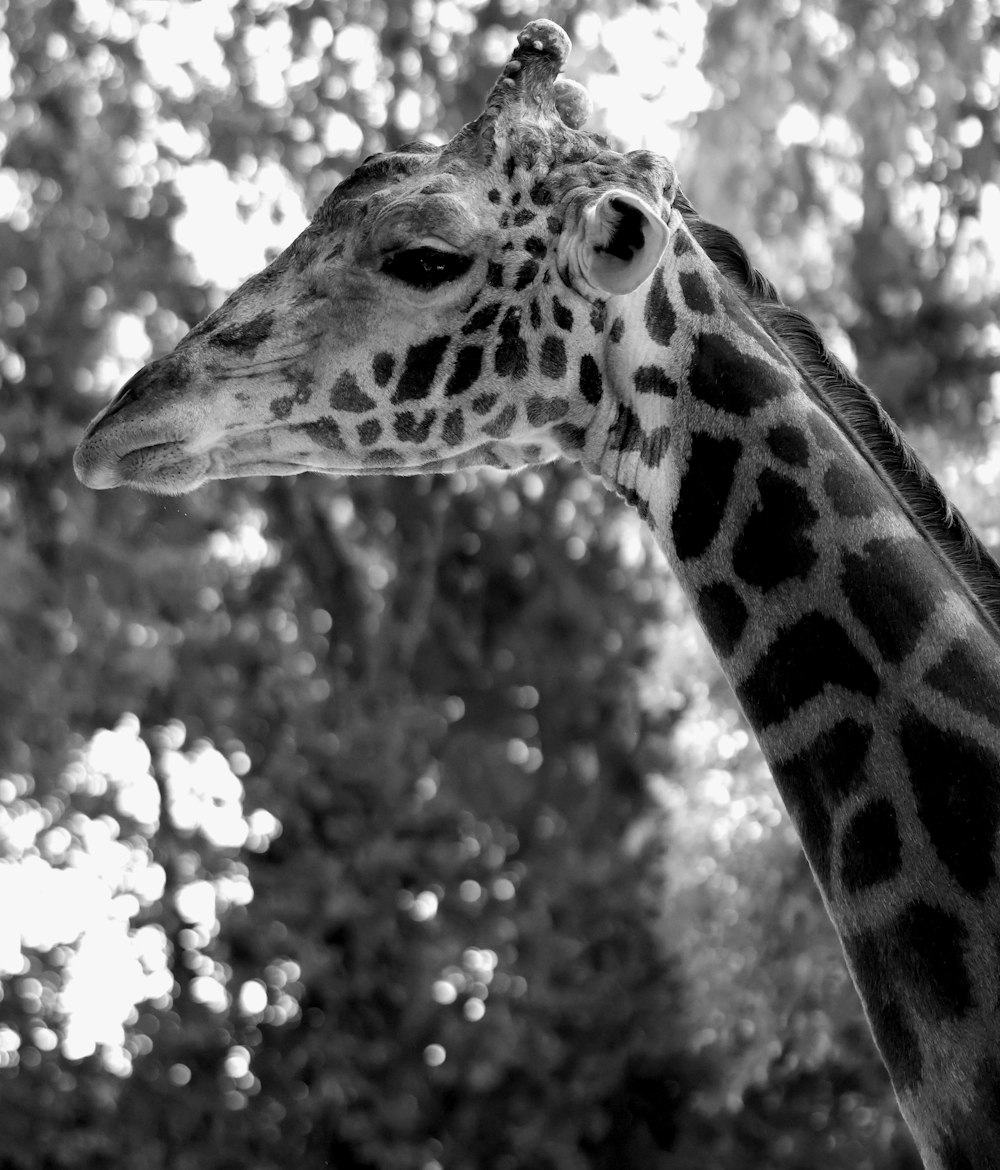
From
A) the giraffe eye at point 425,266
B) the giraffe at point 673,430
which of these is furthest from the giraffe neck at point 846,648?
the giraffe eye at point 425,266

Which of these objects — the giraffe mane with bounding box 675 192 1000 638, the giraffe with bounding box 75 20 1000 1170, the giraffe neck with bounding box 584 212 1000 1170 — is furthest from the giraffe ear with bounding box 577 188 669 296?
the giraffe mane with bounding box 675 192 1000 638

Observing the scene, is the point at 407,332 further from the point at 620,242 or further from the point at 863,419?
the point at 863,419

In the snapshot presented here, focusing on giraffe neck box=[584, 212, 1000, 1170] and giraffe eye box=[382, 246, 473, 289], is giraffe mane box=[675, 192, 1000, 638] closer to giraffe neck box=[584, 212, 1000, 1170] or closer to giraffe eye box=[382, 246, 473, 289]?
giraffe neck box=[584, 212, 1000, 1170]

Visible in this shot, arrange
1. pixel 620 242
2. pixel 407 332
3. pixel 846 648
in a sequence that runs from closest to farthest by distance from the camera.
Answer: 1. pixel 846 648
2. pixel 620 242
3. pixel 407 332

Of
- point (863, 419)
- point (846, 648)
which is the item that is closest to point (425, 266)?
point (863, 419)

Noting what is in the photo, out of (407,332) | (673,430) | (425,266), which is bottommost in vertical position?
(673,430)

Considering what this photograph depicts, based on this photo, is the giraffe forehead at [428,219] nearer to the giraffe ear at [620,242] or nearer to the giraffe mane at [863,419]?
the giraffe ear at [620,242]

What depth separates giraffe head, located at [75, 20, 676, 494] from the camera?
110 inches

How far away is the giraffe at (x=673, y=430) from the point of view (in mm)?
2479

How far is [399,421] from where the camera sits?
289cm

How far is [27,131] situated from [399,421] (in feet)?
32.5

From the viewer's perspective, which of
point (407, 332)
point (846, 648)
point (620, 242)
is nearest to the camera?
point (846, 648)

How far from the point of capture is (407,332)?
2.84 metres

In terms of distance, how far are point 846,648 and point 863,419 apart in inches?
18.7
